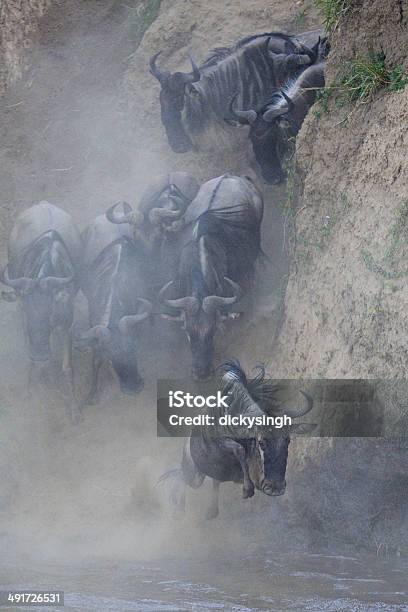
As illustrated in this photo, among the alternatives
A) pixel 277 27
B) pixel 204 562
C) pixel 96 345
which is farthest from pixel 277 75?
pixel 204 562

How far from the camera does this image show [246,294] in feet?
38.0

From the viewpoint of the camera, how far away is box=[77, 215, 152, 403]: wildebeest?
444 inches

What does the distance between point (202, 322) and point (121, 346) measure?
79 centimetres

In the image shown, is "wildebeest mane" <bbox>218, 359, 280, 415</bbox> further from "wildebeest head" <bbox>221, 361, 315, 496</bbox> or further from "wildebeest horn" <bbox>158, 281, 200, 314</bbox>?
"wildebeest horn" <bbox>158, 281, 200, 314</bbox>

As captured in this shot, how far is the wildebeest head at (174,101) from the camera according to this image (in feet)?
43.7

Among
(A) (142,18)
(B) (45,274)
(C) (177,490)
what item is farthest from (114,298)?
(A) (142,18)

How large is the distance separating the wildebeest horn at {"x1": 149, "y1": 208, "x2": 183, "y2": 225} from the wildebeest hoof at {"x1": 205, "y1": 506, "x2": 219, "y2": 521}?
3.16 m

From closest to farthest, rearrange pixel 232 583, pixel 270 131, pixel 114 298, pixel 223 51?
1. pixel 232 583
2. pixel 114 298
3. pixel 270 131
4. pixel 223 51

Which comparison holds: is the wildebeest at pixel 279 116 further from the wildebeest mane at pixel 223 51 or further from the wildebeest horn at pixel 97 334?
the wildebeest horn at pixel 97 334

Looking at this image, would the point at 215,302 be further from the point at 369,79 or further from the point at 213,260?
the point at 369,79

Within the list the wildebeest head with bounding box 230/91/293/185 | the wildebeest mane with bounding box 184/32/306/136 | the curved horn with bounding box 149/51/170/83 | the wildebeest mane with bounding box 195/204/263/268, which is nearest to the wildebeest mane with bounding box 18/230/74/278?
the wildebeest mane with bounding box 195/204/263/268

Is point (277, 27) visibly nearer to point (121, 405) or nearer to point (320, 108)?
point (320, 108)

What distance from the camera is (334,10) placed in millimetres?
10523

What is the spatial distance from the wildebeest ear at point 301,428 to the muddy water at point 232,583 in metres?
0.91
